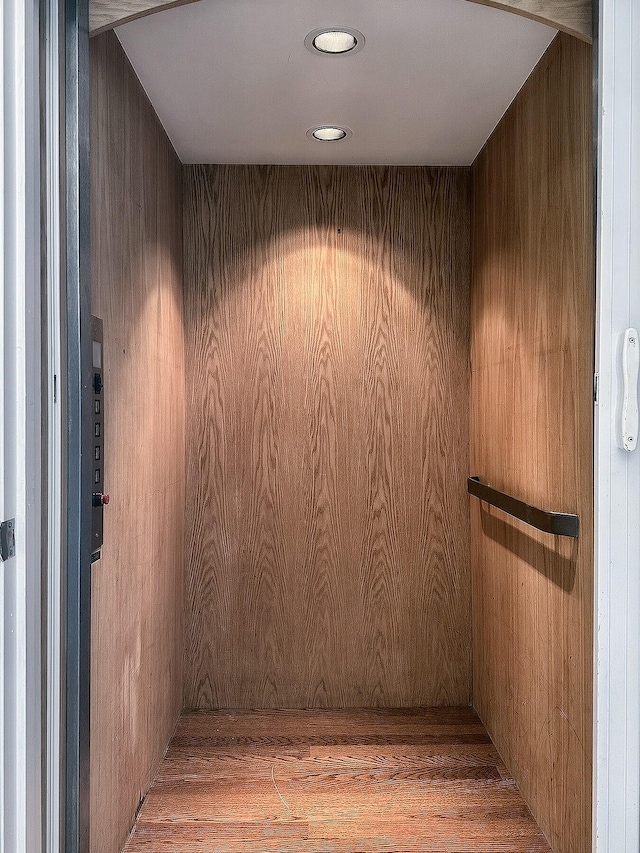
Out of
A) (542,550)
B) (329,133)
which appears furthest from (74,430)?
(329,133)

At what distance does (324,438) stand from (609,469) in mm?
1652

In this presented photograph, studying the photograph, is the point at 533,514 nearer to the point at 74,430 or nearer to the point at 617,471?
the point at 617,471

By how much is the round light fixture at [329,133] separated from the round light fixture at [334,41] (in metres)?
0.53

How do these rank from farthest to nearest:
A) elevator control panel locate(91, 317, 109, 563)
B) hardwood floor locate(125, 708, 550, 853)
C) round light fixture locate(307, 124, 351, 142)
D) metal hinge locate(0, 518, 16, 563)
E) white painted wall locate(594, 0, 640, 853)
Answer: round light fixture locate(307, 124, 351, 142) → hardwood floor locate(125, 708, 550, 853) → elevator control panel locate(91, 317, 109, 563) → white painted wall locate(594, 0, 640, 853) → metal hinge locate(0, 518, 16, 563)

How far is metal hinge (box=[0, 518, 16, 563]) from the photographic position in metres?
1.20

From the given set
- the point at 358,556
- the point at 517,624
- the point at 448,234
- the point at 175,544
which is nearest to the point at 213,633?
the point at 175,544

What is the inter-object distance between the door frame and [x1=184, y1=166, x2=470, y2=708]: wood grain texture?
4.95ft

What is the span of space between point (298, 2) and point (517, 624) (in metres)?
1.99

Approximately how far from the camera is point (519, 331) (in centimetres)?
231

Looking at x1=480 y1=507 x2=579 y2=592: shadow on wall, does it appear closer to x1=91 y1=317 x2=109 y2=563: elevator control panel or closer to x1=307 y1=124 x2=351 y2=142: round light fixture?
x1=91 y1=317 x2=109 y2=563: elevator control panel

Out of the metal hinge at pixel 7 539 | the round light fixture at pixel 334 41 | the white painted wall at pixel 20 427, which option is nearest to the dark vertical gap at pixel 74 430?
the white painted wall at pixel 20 427

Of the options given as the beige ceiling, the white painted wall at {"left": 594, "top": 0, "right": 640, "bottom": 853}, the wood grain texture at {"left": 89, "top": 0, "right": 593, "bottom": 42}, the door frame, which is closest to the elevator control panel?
the door frame

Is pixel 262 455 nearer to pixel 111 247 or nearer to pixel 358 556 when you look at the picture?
pixel 358 556

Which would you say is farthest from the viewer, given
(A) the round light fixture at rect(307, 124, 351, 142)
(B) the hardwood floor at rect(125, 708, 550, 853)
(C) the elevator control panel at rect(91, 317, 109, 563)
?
(A) the round light fixture at rect(307, 124, 351, 142)
